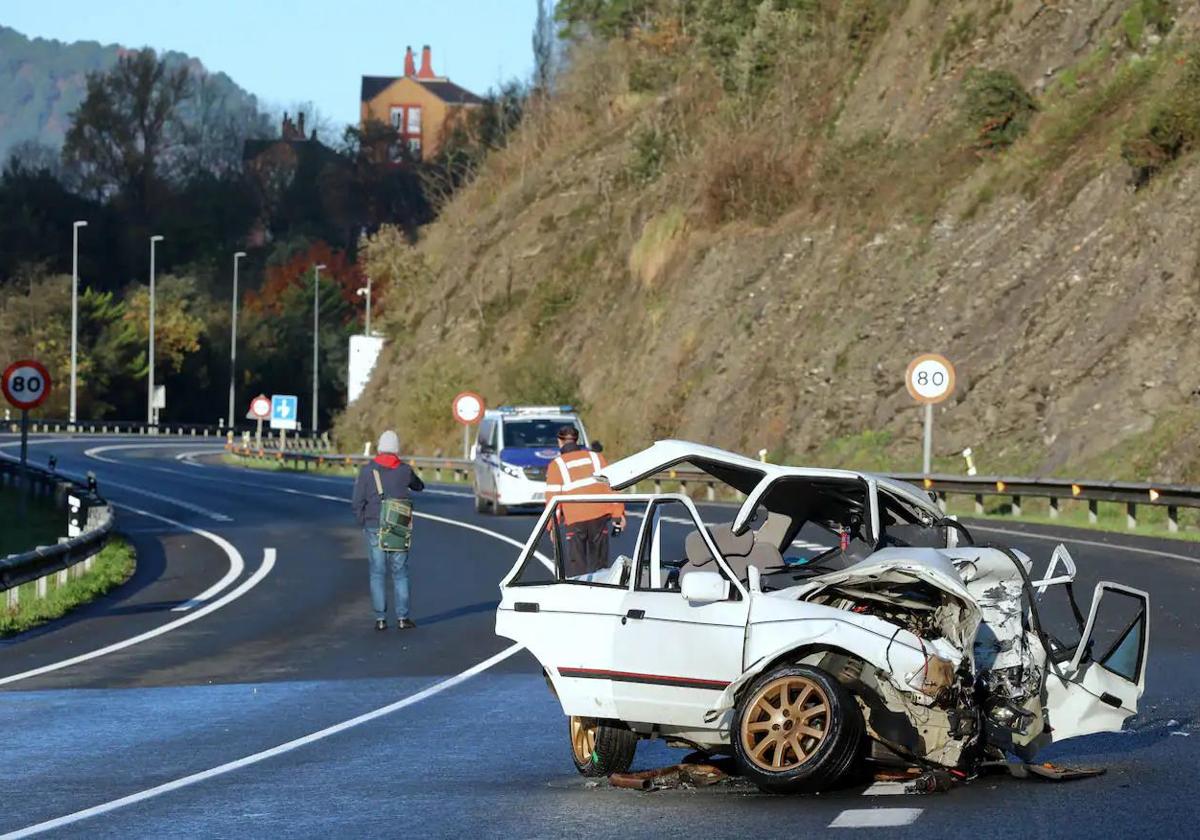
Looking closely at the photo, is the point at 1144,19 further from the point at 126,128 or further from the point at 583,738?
the point at 126,128

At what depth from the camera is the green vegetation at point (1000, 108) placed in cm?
5128

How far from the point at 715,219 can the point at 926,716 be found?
51085 mm

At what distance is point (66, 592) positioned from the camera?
2372 centimetres

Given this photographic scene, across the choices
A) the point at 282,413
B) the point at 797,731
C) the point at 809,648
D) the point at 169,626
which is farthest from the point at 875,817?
the point at 282,413

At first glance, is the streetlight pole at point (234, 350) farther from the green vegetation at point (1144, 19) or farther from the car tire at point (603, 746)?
the car tire at point (603, 746)

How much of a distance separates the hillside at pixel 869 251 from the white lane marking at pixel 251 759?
23173 mm

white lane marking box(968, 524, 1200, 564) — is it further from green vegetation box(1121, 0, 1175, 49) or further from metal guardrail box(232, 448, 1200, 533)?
green vegetation box(1121, 0, 1175, 49)

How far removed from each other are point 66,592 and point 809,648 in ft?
49.8

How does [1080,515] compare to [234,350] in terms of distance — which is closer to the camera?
[1080,515]

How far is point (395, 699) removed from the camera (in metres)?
15.0

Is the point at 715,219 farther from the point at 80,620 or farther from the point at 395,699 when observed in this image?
the point at 395,699

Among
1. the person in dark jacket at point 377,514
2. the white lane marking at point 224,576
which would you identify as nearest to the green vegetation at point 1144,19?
the white lane marking at point 224,576

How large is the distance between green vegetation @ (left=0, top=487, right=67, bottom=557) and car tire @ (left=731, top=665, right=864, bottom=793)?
997 inches

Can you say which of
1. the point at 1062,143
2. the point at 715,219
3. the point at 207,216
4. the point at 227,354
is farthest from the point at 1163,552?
the point at 207,216
